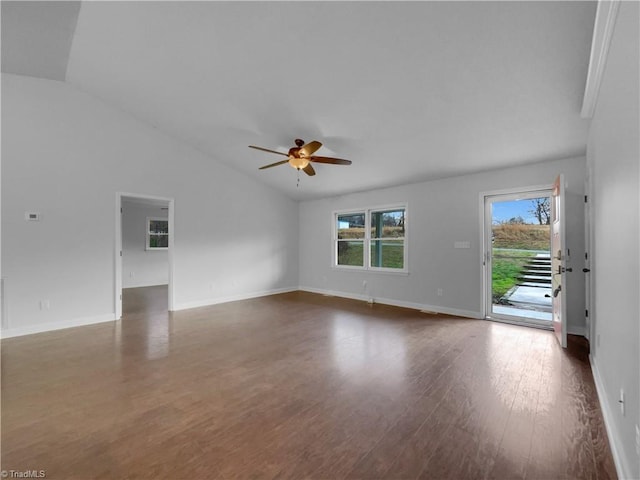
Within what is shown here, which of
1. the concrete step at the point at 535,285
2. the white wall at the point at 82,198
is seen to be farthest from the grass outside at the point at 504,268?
the white wall at the point at 82,198

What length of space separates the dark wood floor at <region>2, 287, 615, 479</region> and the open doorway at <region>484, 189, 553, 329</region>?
3.30 ft

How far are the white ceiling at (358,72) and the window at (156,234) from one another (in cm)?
426

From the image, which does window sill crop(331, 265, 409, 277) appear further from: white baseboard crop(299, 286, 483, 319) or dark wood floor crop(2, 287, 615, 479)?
dark wood floor crop(2, 287, 615, 479)

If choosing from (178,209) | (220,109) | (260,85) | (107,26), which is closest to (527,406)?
(260,85)

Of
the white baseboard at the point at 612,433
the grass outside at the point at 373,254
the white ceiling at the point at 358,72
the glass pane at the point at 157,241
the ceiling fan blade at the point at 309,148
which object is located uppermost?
the white ceiling at the point at 358,72

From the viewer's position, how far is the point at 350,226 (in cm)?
687

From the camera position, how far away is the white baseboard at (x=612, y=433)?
146cm

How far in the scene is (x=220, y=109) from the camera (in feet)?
13.8

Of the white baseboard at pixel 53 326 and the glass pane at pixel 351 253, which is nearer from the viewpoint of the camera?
Result: the white baseboard at pixel 53 326

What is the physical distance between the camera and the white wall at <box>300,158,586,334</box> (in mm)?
3922

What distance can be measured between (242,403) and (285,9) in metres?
3.24

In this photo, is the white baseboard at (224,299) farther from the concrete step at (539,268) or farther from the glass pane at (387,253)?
the concrete step at (539,268)

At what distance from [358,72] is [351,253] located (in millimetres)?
4386

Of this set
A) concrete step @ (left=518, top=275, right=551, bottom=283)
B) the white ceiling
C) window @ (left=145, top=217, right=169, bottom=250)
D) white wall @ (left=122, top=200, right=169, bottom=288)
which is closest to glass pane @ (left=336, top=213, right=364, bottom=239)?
the white ceiling
